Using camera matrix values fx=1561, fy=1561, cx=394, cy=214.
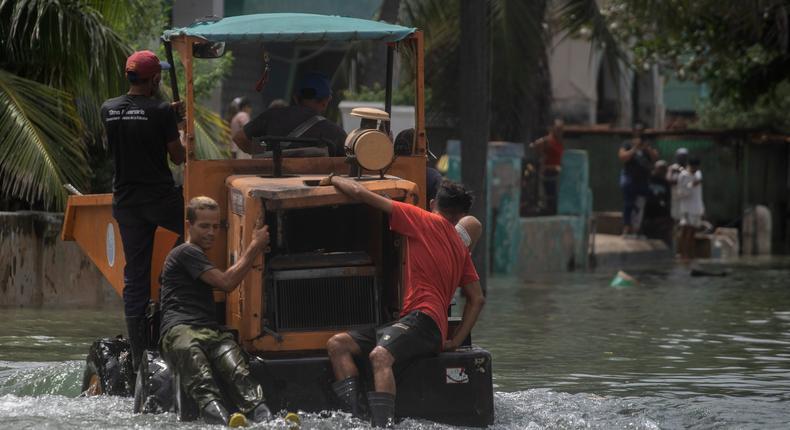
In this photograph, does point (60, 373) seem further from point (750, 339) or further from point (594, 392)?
point (750, 339)

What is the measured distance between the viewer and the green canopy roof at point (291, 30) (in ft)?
28.9

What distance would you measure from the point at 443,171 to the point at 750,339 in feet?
30.5

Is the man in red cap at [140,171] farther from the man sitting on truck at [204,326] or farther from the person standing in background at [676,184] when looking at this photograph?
the person standing in background at [676,184]

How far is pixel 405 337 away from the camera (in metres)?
8.23

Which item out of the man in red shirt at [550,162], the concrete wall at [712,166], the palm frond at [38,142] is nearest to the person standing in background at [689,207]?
the concrete wall at [712,166]

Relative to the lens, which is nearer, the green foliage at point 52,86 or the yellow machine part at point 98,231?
the yellow machine part at point 98,231

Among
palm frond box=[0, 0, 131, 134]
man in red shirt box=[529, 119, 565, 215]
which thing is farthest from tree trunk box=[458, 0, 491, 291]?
man in red shirt box=[529, 119, 565, 215]

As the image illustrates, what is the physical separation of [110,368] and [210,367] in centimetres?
133

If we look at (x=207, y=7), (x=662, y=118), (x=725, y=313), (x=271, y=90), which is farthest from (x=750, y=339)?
(x=662, y=118)

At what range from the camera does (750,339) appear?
45.5ft

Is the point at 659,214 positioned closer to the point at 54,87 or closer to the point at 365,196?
the point at 54,87

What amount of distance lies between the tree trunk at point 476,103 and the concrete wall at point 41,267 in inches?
168

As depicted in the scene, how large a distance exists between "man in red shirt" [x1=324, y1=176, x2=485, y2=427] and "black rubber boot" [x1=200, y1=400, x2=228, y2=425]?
62cm

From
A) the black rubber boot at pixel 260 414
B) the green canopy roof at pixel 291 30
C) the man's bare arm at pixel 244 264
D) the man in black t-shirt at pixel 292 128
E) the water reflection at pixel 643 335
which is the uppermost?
the green canopy roof at pixel 291 30
